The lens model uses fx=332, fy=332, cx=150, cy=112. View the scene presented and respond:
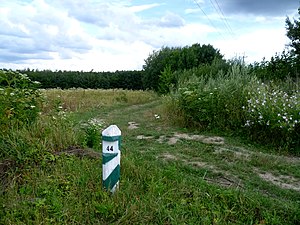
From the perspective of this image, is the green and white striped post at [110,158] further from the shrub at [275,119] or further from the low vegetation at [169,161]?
the shrub at [275,119]

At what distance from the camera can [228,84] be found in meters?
8.54

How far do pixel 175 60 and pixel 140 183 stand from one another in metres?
15.3

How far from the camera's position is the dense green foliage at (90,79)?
26.0 meters

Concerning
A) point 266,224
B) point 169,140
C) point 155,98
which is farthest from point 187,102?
point 155,98

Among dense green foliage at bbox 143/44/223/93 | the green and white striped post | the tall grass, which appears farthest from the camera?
dense green foliage at bbox 143/44/223/93

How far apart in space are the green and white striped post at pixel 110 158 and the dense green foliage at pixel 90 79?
74.6 feet

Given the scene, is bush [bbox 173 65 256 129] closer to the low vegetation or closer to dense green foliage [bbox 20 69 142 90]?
the low vegetation

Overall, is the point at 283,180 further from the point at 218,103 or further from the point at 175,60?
the point at 175,60

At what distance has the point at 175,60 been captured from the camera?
18.5 meters

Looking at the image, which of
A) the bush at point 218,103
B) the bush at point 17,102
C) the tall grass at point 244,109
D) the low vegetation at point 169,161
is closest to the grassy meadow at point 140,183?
the low vegetation at point 169,161

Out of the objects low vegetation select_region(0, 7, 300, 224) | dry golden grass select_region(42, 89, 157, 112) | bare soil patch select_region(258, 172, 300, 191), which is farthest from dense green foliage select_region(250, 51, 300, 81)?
bare soil patch select_region(258, 172, 300, 191)

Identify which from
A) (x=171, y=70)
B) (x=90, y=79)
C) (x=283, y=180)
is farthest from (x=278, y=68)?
(x=90, y=79)

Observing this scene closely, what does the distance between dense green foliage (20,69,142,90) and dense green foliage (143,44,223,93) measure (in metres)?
5.43

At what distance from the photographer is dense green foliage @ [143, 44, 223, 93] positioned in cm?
1822
